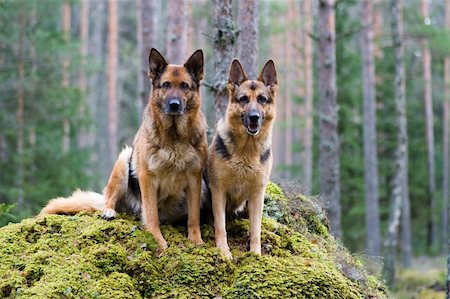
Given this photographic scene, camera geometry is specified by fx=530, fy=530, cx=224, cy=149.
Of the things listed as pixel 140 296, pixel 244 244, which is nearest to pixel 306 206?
pixel 244 244

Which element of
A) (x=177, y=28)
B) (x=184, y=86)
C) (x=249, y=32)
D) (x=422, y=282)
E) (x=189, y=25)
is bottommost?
(x=422, y=282)

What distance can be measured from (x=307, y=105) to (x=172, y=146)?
25.9m

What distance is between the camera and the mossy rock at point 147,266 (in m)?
5.24

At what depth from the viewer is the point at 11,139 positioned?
17.6m

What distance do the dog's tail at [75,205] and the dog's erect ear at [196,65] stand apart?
2.12 m

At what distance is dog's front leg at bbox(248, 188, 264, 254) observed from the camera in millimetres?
5965

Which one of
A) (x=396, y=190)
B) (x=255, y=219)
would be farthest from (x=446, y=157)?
(x=255, y=219)

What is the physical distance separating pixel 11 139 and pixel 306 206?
12810 millimetres

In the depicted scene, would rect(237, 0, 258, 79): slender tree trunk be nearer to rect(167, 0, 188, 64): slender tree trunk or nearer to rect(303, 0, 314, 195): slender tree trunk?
rect(167, 0, 188, 64): slender tree trunk

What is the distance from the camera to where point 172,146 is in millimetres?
5938

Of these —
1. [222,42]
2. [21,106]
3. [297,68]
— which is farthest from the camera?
[297,68]

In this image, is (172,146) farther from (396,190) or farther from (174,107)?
(396,190)

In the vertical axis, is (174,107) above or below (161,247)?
above

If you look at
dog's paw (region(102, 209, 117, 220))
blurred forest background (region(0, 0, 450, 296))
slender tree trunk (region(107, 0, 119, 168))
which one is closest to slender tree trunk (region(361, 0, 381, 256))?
blurred forest background (region(0, 0, 450, 296))
